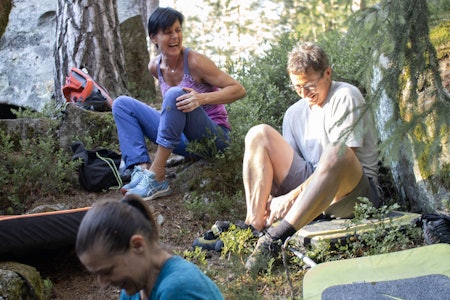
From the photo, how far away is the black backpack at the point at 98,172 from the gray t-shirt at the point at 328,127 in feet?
4.95

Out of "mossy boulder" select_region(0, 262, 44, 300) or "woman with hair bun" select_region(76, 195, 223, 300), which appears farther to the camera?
"mossy boulder" select_region(0, 262, 44, 300)

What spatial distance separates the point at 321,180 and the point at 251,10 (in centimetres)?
1226

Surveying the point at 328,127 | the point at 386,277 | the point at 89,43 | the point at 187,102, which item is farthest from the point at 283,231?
the point at 89,43

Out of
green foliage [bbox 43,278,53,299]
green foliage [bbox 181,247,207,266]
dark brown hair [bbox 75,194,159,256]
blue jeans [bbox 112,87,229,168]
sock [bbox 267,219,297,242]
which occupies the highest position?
dark brown hair [bbox 75,194,159,256]

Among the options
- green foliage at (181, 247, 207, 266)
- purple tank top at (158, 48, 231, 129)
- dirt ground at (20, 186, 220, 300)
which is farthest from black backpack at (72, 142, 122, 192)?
green foliage at (181, 247, 207, 266)

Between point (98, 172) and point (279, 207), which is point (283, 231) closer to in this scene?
point (279, 207)

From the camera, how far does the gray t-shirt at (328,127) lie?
393 cm

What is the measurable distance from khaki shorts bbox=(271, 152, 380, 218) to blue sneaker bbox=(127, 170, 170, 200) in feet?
3.28

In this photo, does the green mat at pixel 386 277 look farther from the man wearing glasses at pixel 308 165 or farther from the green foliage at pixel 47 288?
the green foliage at pixel 47 288

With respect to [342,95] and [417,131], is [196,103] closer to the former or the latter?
[342,95]

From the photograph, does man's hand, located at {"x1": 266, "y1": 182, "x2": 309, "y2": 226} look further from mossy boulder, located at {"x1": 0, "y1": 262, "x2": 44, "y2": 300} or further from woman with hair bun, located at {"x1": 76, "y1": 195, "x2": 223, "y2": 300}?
woman with hair bun, located at {"x1": 76, "y1": 195, "x2": 223, "y2": 300}

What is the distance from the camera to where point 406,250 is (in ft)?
11.7

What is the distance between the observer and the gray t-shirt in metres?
3.93

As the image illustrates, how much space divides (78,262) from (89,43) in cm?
301
